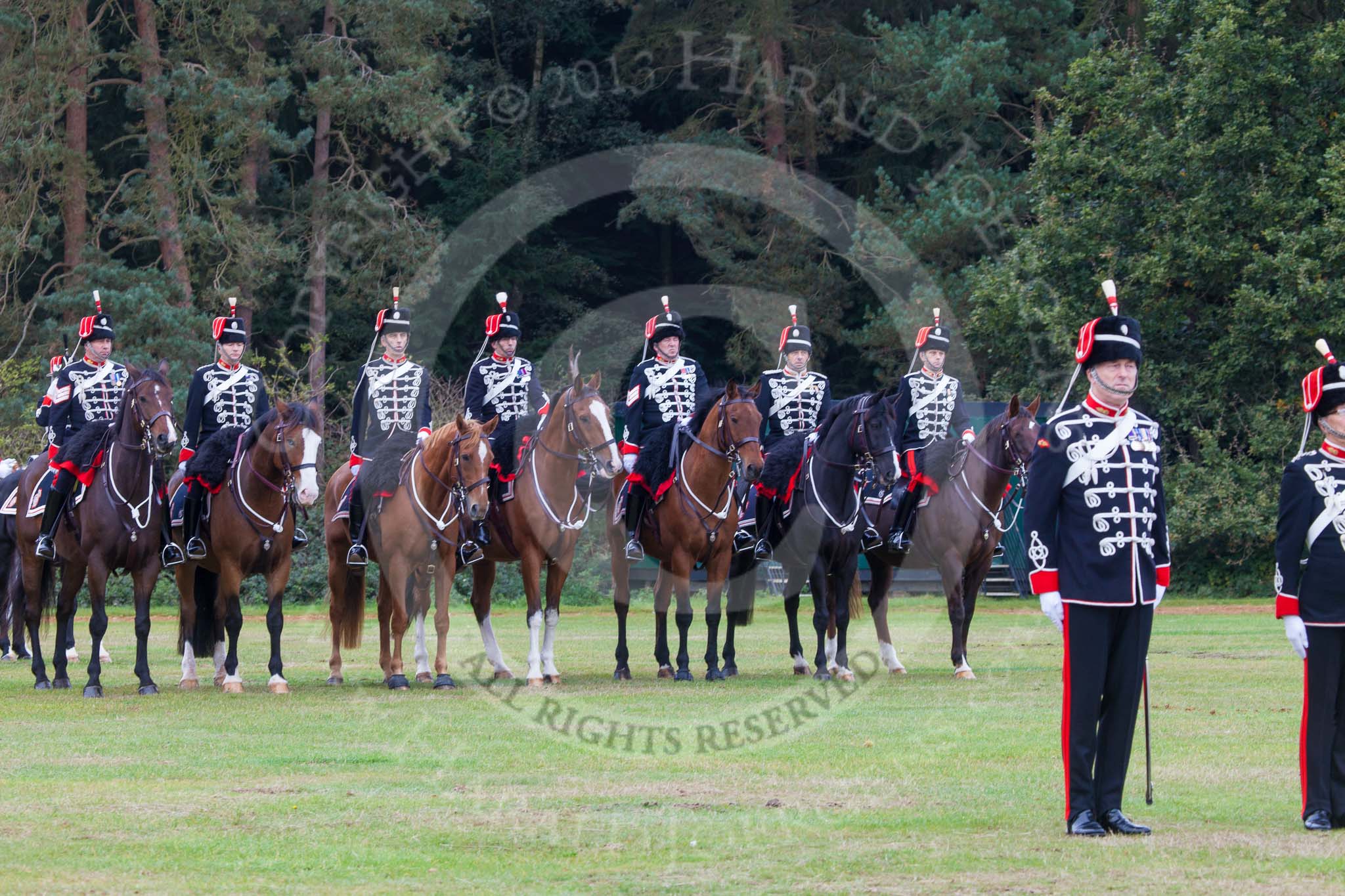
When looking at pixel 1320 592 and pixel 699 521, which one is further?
pixel 699 521

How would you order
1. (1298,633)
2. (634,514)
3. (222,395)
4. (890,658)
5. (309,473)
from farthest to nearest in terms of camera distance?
(890,658) < (634,514) < (222,395) < (309,473) < (1298,633)

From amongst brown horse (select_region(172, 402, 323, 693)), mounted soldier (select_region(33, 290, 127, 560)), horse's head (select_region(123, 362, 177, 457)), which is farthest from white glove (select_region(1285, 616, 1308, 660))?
mounted soldier (select_region(33, 290, 127, 560))

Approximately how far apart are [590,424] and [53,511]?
4.66 metres

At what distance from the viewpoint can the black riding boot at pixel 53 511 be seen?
14.6m

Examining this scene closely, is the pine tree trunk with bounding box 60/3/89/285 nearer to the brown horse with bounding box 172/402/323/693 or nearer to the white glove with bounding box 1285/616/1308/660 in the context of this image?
the brown horse with bounding box 172/402/323/693

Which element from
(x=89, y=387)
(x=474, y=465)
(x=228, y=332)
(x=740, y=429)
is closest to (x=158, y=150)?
(x=89, y=387)

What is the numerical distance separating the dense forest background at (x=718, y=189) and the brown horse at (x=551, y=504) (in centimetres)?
1718

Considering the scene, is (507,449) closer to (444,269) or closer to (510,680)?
(510,680)

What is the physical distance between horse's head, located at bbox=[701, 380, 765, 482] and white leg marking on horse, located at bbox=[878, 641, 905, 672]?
261 cm

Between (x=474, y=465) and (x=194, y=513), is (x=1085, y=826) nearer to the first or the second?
(x=474, y=465)

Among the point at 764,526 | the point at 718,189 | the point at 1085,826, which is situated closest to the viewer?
the point at 1085,826

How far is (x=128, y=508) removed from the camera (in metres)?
14.3

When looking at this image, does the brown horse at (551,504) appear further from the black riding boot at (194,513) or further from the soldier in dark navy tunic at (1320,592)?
the soldier in dark navy tunic at (1320,592)

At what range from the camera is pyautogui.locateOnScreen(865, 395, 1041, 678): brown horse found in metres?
15.4
